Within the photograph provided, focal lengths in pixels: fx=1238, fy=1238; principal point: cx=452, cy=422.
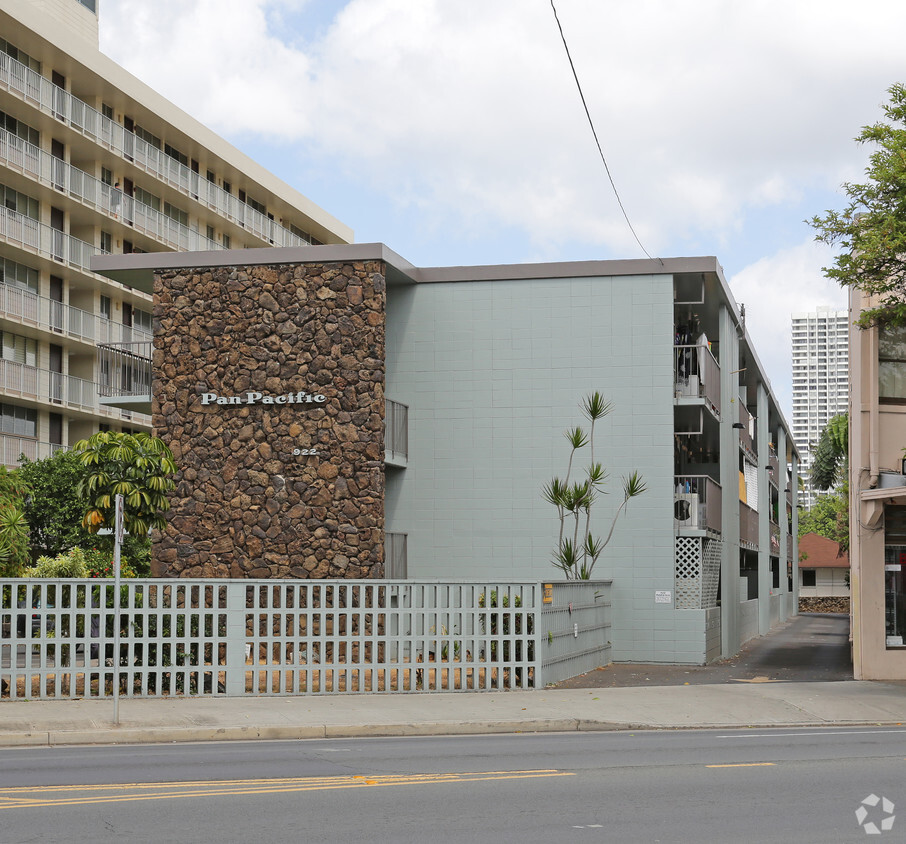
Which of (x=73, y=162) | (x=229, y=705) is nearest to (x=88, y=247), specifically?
(x=73, y=162)

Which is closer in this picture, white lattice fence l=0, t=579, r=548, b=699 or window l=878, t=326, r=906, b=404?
white lattice fence l=0, t=579, r=548, b=699

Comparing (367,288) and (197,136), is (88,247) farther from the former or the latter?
(367,288)

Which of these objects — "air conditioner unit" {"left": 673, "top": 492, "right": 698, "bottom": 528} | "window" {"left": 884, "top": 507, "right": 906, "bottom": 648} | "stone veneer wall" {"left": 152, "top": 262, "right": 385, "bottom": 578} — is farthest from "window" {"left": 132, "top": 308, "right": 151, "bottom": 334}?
"window" {"left": 884, "top": 507, "right": 906, "bottom": 648}

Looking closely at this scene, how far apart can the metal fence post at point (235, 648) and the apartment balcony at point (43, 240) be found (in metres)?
23.1

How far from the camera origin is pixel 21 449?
4012cm

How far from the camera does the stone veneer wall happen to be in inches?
957

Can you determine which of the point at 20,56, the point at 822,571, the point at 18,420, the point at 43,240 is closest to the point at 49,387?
the point at 18,420

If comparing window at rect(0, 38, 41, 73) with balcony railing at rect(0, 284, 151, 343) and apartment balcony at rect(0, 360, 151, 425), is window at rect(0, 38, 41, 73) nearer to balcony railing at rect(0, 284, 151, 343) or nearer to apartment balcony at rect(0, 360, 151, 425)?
balcony railing at rect(0, 284, 151, 343)

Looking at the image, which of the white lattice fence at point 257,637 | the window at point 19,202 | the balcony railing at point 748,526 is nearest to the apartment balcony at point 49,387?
the window at point 19,202

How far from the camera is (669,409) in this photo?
2500 centimetres

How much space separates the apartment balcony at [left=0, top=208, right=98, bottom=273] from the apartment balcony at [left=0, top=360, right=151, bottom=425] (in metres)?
3.84

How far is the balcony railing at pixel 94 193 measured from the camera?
131 feet

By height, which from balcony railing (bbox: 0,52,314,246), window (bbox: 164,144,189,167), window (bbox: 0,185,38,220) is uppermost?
window (bbox: 164,144,189,167)

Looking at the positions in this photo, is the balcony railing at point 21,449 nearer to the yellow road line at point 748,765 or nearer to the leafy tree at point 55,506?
the leafy tree at point 55,506
